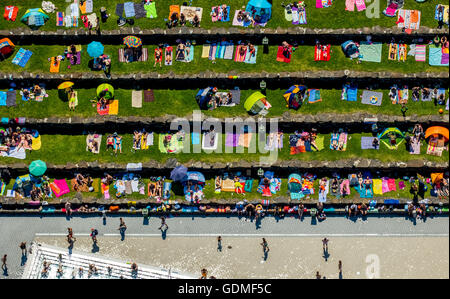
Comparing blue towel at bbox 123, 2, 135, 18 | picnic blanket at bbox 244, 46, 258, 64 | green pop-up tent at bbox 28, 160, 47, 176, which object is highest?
blue towel at bbox 123, 2, 135, 18

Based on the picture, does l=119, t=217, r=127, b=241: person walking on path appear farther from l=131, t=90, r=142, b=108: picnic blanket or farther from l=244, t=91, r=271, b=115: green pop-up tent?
l=244, t=91, r=271, b=115: green pop-up tent

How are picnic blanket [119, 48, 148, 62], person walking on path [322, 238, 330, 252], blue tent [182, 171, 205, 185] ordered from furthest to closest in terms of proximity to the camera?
picnic blanket [119, 48, 148, 62] < person walking on path [322, 238, 330, 252] < blue tent [182, 171, 205, 185]

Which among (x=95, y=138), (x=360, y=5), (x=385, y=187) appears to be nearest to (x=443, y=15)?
(x=360, y=5)

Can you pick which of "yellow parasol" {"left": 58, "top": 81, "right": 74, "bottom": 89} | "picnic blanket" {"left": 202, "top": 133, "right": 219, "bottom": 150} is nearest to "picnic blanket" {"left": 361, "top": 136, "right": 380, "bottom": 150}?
"picnic blanket" {"left": 202, "top": 133, "right": 219, "bottom": 150}

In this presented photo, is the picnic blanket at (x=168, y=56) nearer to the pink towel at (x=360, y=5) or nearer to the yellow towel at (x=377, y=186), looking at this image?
the pink towel at (x=360, y=5)

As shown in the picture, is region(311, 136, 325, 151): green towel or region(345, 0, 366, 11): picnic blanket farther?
region(345, 0, 366, 11): picnic blanket

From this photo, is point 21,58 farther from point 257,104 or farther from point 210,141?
point 257,104
